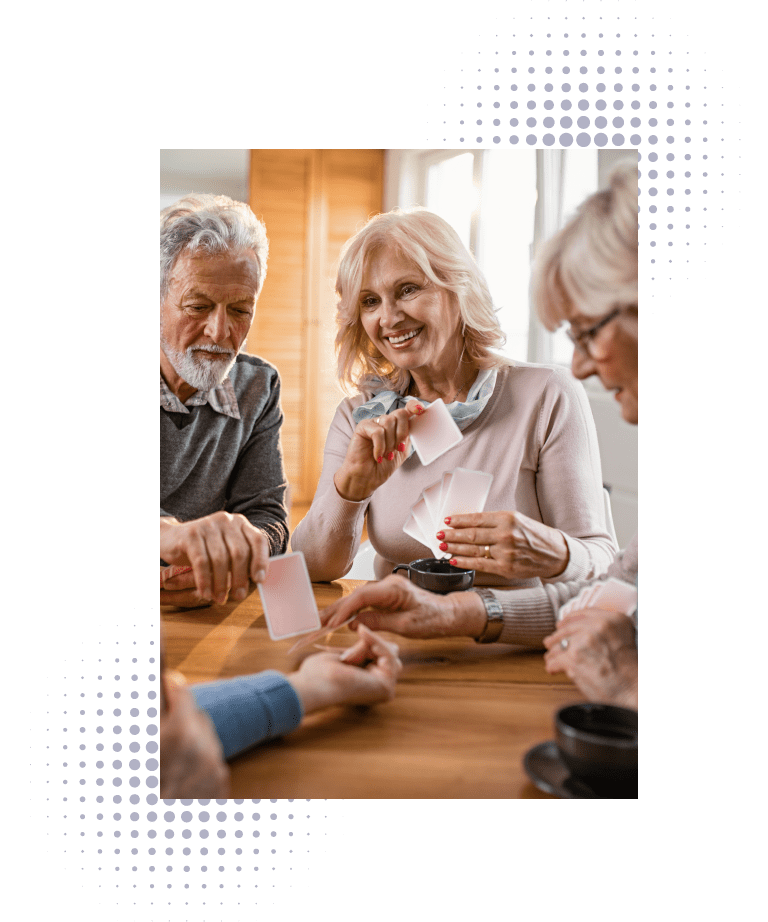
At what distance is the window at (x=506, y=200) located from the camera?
1497 millimetres

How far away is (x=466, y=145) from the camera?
1544 millimetres

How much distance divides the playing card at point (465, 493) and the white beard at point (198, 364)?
51cm

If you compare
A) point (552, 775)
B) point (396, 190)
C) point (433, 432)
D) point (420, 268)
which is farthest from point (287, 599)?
point (396, 190)

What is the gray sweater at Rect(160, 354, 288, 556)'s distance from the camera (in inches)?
61.0

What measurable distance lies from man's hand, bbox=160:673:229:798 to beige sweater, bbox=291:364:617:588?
1.26 ft

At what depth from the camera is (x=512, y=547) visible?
62.2 inches

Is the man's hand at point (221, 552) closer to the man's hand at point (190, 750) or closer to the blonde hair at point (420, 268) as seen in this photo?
the man's hand at point (190, 750)

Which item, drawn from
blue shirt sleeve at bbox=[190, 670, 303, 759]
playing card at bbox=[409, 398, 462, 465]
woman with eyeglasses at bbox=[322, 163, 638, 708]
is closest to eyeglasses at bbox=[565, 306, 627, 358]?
woman with eyeglasses at bbox=[322, 163, 638, 708]

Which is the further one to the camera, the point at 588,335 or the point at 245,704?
the point at 588,335

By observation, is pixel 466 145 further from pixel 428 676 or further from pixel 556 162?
pixel 428 676

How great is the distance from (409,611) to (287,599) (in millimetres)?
233

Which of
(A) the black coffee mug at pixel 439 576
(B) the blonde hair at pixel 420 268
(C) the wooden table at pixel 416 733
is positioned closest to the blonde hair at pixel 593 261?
(B) the blonde hair at pixel 420 268

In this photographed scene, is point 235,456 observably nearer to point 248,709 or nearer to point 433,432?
point 433,432

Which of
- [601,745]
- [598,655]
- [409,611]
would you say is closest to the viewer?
[601,745]
